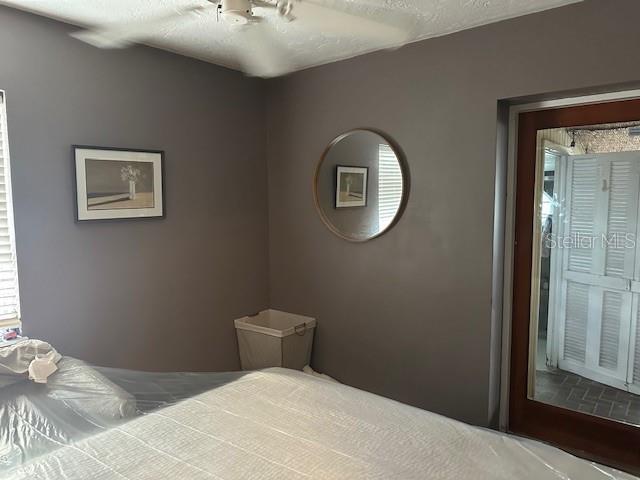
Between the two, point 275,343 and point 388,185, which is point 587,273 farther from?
point 275,343

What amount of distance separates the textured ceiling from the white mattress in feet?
5.45

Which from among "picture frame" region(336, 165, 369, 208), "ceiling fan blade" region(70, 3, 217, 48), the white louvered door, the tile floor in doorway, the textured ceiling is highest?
the textured ceiling

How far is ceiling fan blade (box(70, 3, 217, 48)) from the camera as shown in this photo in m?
2.17

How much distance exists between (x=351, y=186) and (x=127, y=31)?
155cm

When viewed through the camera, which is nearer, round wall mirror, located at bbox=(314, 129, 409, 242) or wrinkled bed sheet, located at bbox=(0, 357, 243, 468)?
wrinkled bed sheet, located at bbox=(0, 357, 243, 468)

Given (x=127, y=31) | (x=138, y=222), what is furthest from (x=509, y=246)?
(x=127, y=31)

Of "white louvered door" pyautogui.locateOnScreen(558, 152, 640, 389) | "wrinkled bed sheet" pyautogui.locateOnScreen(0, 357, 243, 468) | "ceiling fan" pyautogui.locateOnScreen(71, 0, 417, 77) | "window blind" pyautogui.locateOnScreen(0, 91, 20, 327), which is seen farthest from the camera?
"white louvered door" pyautogui.locateOnScreen(558, 152, 640, 389)

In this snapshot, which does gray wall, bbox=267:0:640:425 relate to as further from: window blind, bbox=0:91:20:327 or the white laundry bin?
window blind, bbox=0:91:20:327

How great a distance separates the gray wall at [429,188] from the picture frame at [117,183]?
96cm

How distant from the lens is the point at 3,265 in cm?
214

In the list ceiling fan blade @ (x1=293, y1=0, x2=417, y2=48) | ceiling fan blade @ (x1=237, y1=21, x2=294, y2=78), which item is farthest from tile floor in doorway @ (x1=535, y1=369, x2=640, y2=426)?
ceiling fan blade @ (x1=237, y1=21, x2=294, y2=78)

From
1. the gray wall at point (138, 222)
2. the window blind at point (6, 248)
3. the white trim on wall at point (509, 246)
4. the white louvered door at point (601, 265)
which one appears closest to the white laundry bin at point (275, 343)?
the gray wall at point (138, 222)

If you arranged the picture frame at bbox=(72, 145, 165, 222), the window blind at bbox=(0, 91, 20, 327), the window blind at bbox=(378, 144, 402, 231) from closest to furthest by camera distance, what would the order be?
the window blind at bbox=(0, 91, 20, 327) < the picture frame at bbox=(72, 145, 165, 222) < the window blind at bbox=(378, 144, 402, 231)

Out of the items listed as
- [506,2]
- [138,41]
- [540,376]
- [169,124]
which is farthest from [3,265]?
[540,376]
